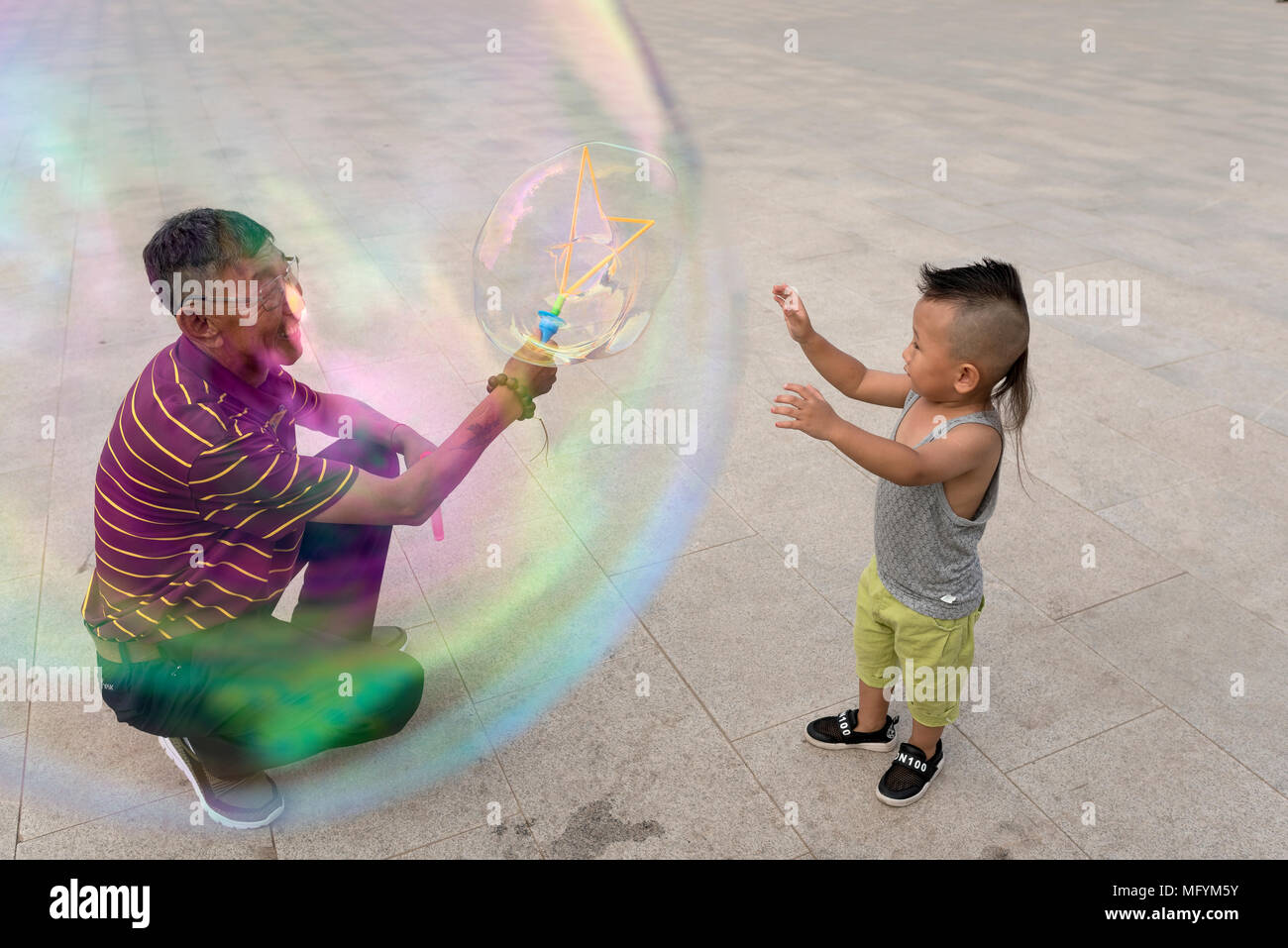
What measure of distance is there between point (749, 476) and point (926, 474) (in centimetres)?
222

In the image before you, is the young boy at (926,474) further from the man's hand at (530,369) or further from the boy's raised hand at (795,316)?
the man's hand at (530,369)

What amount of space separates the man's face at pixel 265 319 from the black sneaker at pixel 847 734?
80.1 inches

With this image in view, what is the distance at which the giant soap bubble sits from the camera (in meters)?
2.96

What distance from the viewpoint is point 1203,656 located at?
3.57m

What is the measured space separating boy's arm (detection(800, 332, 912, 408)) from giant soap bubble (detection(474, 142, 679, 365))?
1.98 ft

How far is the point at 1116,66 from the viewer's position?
1380 centimetres

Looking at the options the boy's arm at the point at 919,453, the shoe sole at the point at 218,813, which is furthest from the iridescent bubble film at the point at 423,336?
the boy's arm at the point at 919,453

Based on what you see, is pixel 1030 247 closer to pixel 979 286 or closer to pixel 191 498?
pixel 979 286

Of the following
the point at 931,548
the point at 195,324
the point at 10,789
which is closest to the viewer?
the point at 195,324

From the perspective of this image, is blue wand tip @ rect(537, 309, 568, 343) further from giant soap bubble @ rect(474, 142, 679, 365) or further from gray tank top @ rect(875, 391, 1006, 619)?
gray tank top @ rect(875, 391, 1006, 619)

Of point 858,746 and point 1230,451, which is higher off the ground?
point 1230,451

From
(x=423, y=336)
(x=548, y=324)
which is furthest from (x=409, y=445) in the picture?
(x=423, y=336)

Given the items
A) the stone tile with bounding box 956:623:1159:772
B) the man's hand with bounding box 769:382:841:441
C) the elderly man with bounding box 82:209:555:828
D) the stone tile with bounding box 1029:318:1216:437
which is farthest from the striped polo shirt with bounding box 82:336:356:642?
the stone tile with bounding box 1029:318:1216:437

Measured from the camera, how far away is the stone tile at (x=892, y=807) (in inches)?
115
